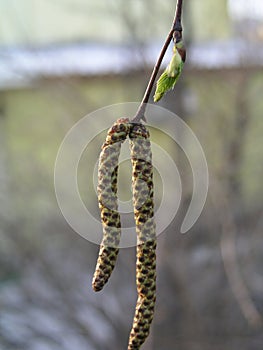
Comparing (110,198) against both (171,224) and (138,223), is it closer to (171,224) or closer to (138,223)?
(138,223)

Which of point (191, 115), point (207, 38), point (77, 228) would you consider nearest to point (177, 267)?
point (77, 228)

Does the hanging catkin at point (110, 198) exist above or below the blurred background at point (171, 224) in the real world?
below

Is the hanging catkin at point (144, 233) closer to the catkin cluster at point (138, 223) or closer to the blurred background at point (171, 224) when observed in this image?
the catkin cluster at point (138, 223)

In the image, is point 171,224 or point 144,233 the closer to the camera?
point 144,233

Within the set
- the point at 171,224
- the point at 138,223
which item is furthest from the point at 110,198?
the point at 171,224

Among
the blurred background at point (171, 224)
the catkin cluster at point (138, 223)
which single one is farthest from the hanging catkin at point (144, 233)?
the blurred background at point (171, 224)

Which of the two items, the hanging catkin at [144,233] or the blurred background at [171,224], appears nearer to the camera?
the hanging catkin at [144,233]

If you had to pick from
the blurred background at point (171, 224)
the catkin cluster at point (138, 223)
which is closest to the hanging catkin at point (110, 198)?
the catkin cluster at point (138, 223)
